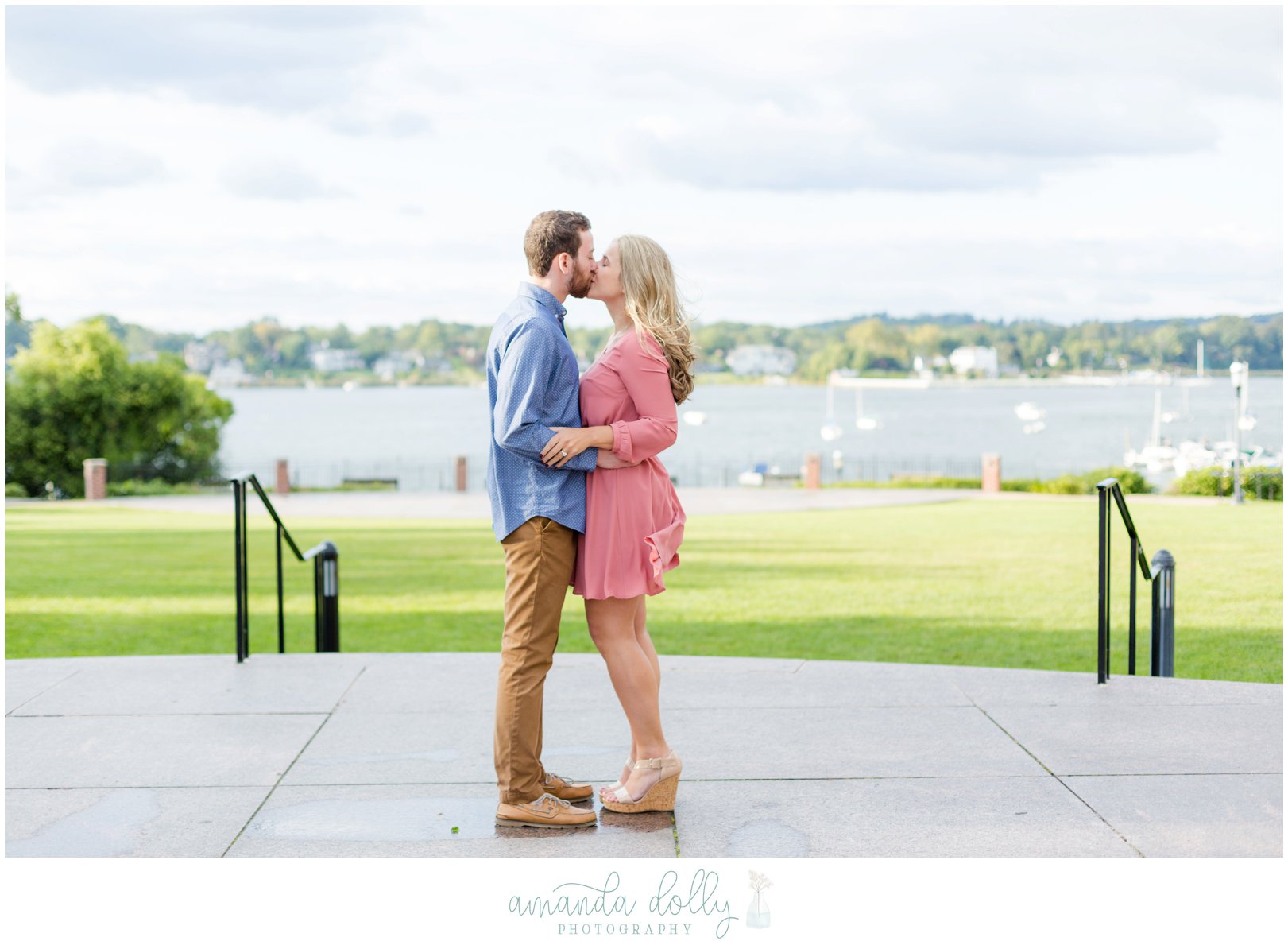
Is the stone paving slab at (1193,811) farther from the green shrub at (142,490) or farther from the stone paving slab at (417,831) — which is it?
the green shrub at (142,490)

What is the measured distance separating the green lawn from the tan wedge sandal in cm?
493

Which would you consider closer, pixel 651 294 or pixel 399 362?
pixel 651 294

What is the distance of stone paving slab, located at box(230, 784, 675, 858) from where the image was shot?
421 centimetres

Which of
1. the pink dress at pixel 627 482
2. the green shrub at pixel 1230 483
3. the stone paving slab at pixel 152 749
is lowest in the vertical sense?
the green shrub at pixel 1230 483

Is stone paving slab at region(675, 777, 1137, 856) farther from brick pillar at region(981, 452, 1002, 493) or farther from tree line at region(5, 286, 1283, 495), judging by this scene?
brick pillar at region(981, 452, 1002, 493)

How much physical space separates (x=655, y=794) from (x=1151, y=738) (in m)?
2.41

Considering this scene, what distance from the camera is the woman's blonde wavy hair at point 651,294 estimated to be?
416 cm

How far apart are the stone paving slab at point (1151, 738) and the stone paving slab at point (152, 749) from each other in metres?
3.22

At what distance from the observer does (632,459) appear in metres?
4.16

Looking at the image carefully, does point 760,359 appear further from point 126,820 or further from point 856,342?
point 126,820

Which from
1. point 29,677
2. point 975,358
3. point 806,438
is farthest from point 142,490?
point 975,358
